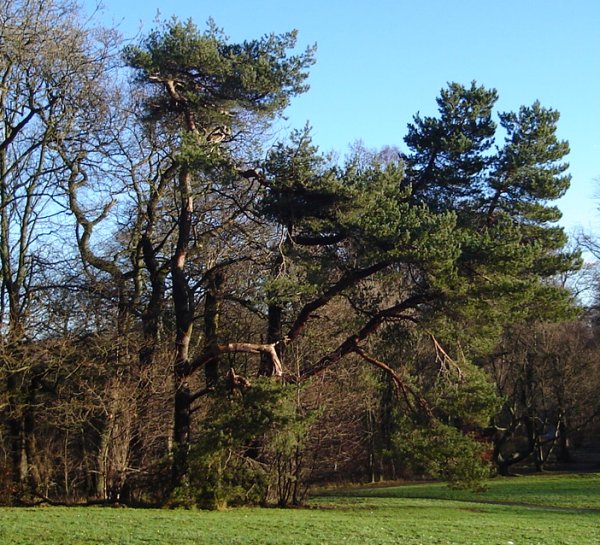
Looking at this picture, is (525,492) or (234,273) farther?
(525,492)

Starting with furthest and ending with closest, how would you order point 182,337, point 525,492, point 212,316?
1. point 525,492
2. point 212,316
3. point 182,337

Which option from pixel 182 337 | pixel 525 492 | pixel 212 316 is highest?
pixel 212 316

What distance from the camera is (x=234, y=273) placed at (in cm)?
2142

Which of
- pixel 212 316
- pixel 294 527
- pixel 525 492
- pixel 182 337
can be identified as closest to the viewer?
pixel 294 527

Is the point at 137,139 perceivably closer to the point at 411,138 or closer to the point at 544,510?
the point at 411,138

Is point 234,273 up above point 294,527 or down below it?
above

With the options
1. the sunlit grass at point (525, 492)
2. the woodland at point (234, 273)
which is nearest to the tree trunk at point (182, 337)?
the woodland at point (234, 273)

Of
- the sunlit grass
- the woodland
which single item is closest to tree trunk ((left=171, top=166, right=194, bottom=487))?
the woodland

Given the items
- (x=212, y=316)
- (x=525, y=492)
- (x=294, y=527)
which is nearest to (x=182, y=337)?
(x=212, y=316)

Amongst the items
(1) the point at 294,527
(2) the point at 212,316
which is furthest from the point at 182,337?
(1) the point at 294,527

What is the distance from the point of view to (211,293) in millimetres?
20812

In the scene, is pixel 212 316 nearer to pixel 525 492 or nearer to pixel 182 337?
pixel 182 337

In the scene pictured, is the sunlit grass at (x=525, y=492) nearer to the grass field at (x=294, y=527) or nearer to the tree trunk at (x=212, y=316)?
the grass field at (x=294, y=527)

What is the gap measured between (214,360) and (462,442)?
24.2 ft
